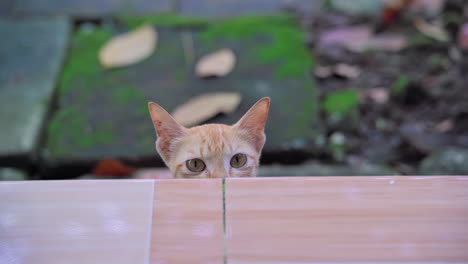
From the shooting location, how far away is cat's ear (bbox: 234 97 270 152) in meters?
1.08

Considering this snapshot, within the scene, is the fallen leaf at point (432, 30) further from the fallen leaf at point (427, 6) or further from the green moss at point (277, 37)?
the green moss at point (277, 37)

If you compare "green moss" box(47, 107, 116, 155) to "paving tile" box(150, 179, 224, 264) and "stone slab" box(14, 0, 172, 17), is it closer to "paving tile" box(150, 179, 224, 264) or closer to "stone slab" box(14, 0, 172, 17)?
"stone slab" box(14, 0, 172, 17)

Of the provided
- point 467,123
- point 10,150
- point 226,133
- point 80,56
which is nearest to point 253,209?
point 226,133

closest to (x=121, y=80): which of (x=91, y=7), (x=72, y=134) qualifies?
→ (x=72, y=134)

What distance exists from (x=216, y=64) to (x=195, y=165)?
3.76 ft

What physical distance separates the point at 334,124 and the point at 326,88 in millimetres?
261

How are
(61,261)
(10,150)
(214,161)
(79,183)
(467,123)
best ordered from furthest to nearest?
(467,123) → (10,150) → (214,161) → (79,183) → (61,261)

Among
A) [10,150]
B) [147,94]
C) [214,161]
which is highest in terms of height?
[214,161]

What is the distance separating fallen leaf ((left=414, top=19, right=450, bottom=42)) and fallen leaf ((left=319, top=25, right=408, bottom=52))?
0.11m

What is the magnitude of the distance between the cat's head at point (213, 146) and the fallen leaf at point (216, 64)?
0.99 m

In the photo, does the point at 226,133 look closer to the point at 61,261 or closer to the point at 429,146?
the point at 61,261

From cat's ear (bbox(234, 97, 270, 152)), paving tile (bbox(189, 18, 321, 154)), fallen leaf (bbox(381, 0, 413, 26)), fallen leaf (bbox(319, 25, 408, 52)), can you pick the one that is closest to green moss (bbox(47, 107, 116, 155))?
paving tile (bbox(189, 18, 321, 154))

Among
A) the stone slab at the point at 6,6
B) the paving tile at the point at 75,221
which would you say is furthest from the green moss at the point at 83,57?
the paving tile at the point at 75,221

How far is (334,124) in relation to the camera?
195 centimetres
